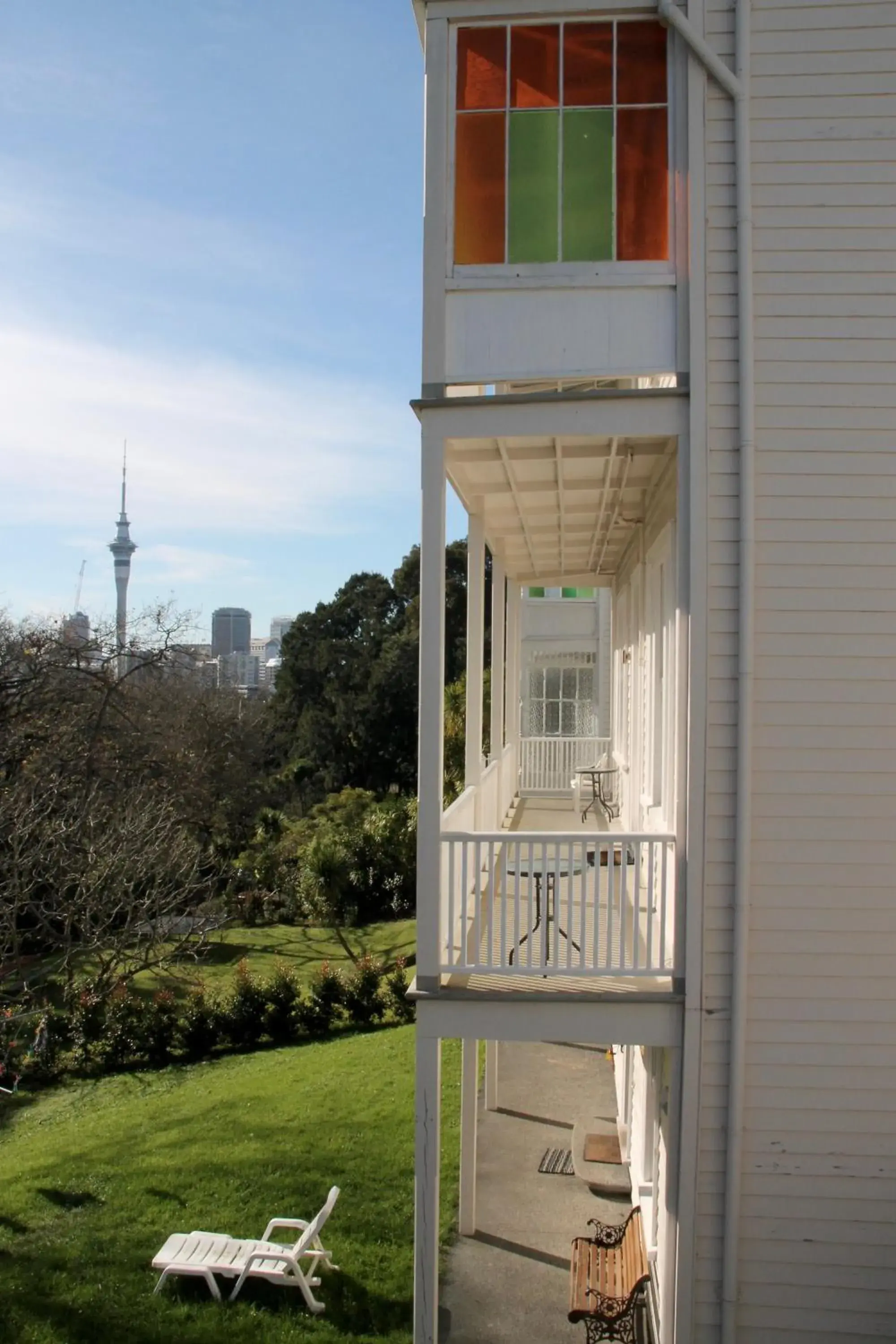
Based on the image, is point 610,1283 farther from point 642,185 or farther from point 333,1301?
point 642,185

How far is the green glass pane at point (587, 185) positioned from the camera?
573 centimetres

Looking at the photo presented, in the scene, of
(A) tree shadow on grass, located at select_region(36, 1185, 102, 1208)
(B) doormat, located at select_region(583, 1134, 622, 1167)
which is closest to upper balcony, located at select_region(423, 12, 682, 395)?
(B) doormat, located at select_region(583, 1134, 622, 1167)

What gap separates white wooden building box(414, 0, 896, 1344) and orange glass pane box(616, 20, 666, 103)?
A: 72 mm

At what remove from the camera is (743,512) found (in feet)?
18.0

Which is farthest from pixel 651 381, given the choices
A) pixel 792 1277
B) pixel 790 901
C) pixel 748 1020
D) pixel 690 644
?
pixel 792 1277

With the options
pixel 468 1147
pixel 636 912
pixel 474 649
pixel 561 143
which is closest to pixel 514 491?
pixel 474 649

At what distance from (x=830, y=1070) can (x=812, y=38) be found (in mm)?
5508

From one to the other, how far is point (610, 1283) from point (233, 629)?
110 metres

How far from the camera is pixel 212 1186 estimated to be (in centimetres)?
1025

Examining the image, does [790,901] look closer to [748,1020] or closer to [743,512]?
[748,1020]

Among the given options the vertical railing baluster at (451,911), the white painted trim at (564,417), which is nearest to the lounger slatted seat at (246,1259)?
the vertical railing baluster at (451,911)

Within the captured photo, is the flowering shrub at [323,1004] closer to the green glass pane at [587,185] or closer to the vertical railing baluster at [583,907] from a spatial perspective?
the vertical railing baluster at [583,907]

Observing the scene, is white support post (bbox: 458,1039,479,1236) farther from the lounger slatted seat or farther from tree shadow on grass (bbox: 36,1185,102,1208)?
tree shadow on grass (bbox: 36,1185,102,1208)

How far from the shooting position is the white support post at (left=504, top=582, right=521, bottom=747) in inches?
523
